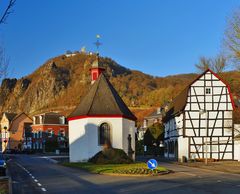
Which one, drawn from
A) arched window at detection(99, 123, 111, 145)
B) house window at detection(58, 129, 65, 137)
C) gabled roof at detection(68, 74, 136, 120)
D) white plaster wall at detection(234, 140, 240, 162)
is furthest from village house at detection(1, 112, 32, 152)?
white plaster wall at detection(234, 140, 240, 162)

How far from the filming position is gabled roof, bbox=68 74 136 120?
140 ft

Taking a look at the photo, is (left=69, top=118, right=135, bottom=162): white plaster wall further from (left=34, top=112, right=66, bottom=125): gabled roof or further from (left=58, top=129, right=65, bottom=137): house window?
(left=58, top=129, right=65, bottom=137): house window

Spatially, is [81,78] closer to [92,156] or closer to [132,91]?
[132,91]

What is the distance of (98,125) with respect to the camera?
1668 inches

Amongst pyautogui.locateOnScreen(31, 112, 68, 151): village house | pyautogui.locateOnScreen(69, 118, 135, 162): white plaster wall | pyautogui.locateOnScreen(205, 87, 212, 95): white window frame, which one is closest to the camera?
pyautogui.locateOnScreen(69, 118, 135, 162): white plaster wall

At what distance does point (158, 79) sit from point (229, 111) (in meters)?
130

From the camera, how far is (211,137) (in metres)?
48.1

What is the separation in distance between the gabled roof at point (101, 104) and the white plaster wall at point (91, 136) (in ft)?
2.36

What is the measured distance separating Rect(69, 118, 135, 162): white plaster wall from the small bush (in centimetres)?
199

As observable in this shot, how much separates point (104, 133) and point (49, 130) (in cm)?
5606

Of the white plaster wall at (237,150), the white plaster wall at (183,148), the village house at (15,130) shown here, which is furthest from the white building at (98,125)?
the village house at (15,130)

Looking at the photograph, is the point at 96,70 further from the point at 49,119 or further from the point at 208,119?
the point at 49,119

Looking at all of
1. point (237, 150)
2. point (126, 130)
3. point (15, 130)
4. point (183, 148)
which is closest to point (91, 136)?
point (126, 130)

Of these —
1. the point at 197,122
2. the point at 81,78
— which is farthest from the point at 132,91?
the point at 197,122
